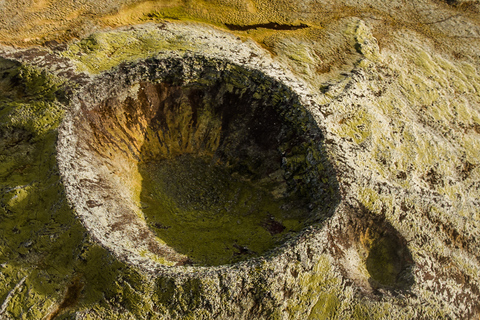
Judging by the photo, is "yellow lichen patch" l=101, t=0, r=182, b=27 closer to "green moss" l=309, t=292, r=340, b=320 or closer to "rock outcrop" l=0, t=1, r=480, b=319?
"rock outcrop" l=0, t=1, r=480, b=319

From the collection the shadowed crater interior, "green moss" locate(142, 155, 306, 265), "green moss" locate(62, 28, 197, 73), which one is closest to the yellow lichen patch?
"green moss" locate(62, 28, 197, 73)

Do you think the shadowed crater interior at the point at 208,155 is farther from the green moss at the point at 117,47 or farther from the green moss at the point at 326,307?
the green moss at the point at 326,307

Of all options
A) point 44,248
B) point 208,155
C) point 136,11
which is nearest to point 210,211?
point 208,155

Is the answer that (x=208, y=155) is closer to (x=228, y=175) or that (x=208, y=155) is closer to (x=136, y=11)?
(x=228, y=175)

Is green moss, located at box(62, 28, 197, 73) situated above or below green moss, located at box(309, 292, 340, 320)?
above

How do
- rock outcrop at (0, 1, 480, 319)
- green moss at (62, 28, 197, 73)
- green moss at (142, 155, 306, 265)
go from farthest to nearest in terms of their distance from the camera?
green moss at (62, 28, 197, 73)
green moss at (142, 155, 306, 265)
rock outcrop at (0, 1, 480, 319)

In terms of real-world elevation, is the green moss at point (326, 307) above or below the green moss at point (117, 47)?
below

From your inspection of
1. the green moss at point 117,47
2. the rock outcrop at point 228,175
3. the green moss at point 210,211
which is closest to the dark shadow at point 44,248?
the rock outcrop at point 228,175

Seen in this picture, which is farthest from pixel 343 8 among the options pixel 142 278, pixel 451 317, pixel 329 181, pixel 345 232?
pixel 142 278

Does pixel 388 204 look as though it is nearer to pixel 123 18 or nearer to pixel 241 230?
pixel 241 230
